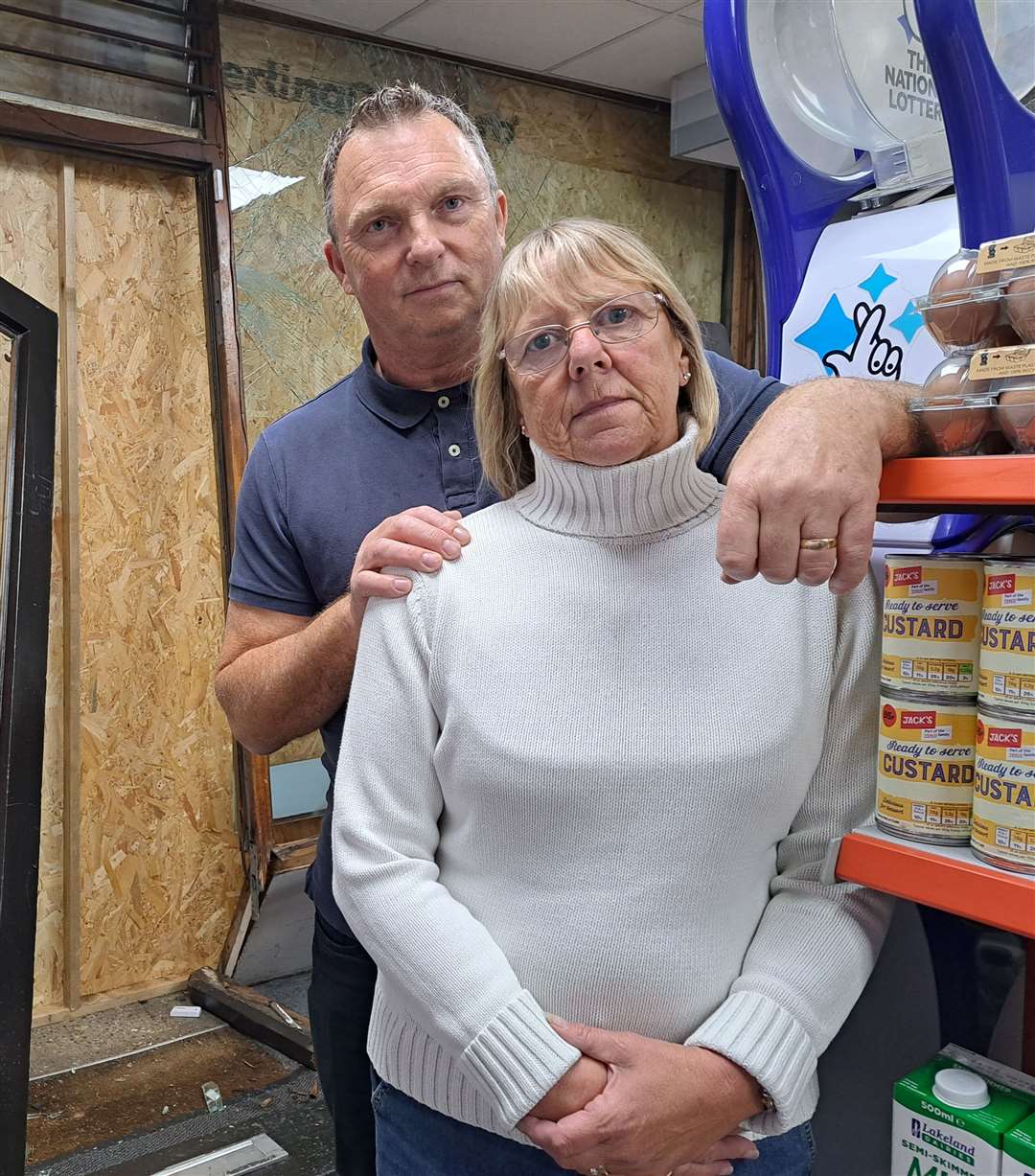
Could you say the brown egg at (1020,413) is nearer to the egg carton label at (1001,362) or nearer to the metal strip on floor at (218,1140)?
the egg carton label at (1001,362)

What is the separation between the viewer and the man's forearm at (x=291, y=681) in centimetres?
142

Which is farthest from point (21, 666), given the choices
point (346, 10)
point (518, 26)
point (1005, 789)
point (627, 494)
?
point (518, 26)

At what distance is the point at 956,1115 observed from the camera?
0.99 m

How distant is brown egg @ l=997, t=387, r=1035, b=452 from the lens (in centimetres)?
83

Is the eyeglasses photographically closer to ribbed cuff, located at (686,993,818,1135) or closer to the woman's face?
the woman's face

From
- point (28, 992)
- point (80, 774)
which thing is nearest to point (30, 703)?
point (28, 992)

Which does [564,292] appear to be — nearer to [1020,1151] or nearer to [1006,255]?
[1006,255]

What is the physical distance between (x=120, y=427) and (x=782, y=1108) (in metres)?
2.74

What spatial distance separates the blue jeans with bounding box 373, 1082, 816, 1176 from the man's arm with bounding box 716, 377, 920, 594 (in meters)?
0.64

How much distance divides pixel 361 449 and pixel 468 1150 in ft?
2.99

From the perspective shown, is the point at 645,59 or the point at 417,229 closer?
the point at 417,229

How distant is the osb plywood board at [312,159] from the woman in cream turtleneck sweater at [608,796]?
8.23ft

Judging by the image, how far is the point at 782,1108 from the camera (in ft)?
3.52

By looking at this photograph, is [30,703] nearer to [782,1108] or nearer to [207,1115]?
[207,1115]
